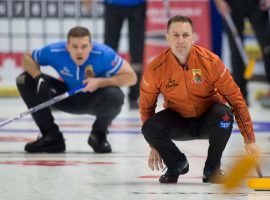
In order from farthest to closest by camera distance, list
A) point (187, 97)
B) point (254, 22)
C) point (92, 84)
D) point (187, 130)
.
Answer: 1. point (254, 22)
2. point (92, 84)
3. point (187, 130)
4. point (187, 97)

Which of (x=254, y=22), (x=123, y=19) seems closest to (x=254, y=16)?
(x=254, y=22)

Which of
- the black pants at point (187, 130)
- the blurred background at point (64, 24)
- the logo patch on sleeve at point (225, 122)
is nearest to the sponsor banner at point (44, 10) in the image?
the blurred background at point (64, 24)

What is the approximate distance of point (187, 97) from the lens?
4461 mm

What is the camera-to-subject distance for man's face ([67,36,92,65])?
18.7 ft

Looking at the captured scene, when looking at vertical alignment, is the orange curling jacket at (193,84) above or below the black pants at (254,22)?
above

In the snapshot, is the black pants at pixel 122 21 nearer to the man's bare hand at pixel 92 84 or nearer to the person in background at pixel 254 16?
the person in background at pixel 254 16

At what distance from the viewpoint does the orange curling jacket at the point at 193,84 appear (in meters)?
4.32

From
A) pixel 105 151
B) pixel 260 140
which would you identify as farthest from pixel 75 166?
pixel 260 140

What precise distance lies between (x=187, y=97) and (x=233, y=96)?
24cm

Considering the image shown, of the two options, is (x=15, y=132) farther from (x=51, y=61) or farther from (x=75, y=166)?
(x=75, y=166)

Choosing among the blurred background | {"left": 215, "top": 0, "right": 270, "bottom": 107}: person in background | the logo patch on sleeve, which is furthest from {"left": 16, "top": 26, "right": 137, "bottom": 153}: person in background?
the blurred background

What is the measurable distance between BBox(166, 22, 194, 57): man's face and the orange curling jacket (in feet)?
0.15

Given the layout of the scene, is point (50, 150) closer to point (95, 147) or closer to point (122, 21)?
point (95, 147)

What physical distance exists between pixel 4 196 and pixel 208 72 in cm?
111
